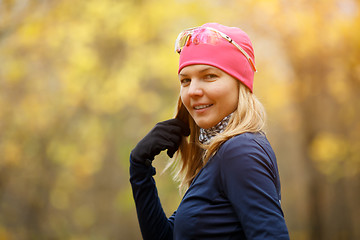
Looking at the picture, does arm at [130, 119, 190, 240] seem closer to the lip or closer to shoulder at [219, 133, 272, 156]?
the lip

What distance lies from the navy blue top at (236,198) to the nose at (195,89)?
0.97ft

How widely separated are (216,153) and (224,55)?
0.48 metres

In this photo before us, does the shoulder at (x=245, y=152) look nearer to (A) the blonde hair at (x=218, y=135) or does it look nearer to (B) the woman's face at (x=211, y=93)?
(A) the blonde hair at (x=218, y=135)

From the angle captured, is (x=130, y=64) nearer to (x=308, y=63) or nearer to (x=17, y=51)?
(x=17, y=51)

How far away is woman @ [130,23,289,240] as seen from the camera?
170 centimetres

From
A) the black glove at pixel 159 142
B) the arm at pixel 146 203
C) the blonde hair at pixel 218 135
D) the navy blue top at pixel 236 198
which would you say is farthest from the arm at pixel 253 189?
the arm at pixel 146 203

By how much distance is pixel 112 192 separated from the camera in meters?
13.3

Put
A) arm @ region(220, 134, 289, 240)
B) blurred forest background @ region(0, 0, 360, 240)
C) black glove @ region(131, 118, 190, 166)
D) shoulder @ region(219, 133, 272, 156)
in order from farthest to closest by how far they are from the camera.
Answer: blurred forest background @ region(0, 0, 360, 240), black glove @ region(131, 118, 190, 166), shoulder @ region(219, 133, 272, 156), arm @ region(220, 134, 289, 240)

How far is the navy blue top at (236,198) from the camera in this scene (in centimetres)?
166

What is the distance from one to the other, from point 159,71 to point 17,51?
11.9 ft

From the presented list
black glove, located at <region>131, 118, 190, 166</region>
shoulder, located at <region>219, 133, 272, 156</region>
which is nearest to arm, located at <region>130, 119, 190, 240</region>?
black glove, located at <region>131, 118, 190, 166</region>

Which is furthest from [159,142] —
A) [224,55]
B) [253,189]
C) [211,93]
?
[253,189]

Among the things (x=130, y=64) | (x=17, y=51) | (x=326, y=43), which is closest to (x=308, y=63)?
(x=326, y=43)

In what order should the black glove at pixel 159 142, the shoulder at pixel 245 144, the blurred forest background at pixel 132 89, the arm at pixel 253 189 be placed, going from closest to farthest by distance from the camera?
the arm at pixel 253 189 < the shoulder at pixel 245 144 < the black glove at pixel 159 142 < the blurred forest background at pixel 132 89
